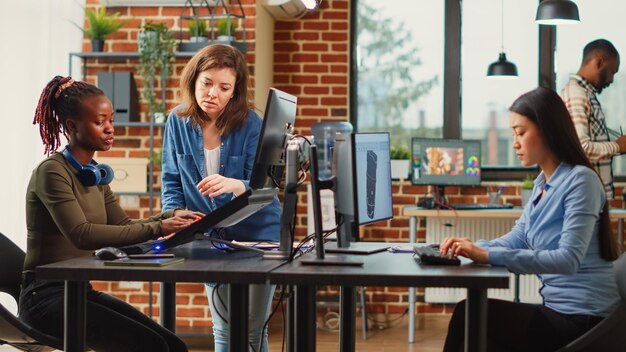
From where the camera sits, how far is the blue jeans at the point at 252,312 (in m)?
2.91

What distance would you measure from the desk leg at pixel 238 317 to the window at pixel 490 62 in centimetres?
410

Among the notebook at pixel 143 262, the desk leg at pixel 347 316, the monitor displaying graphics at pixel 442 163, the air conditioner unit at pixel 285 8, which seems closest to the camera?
the notebook at pixel 143 262

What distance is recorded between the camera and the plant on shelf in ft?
16.5

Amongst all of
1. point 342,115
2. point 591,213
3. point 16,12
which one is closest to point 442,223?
point 342,115

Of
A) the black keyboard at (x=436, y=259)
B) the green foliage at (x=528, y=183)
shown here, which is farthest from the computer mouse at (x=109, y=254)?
the green foliage at (x=528, y=183)

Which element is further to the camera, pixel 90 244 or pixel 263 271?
pixel 90 244

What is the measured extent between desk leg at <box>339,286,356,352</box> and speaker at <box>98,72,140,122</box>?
2.57 metres

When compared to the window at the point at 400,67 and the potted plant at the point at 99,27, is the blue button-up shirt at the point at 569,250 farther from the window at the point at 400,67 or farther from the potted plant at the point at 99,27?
the window at the point at 400,67

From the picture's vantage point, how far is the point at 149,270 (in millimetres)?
2273

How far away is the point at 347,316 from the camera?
291cm

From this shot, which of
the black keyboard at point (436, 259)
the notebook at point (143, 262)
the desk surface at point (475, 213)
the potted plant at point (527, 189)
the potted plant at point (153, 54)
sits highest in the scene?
the potted plant at point (153, 54)

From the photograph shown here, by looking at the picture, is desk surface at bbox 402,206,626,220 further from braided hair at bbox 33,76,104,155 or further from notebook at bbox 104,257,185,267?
notebook at bbox 104,257,185,267

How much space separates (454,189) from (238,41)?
190 centimetres

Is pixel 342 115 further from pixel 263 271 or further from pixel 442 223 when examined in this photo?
pixel 263 271
